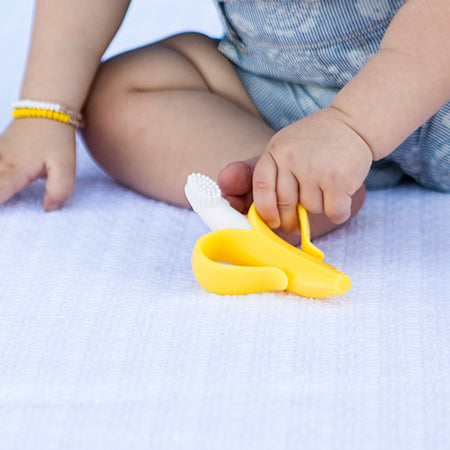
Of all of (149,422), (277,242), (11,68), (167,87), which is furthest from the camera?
(11,68)

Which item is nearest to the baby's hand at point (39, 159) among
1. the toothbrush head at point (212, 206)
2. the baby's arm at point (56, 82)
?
the baby's arm at point (56, 82)

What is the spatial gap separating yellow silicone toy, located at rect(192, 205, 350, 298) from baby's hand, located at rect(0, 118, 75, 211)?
0.69 ft

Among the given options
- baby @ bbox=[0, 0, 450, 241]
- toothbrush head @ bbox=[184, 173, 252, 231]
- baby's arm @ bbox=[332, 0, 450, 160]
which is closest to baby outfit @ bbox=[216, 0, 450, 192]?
baby @ bbox=[0, 0, 450, 241]

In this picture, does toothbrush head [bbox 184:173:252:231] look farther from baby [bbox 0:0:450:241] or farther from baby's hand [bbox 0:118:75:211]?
baby's hand [bbox 0:118:75:211]

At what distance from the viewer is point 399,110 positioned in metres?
0.49

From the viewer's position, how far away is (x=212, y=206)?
0.49m

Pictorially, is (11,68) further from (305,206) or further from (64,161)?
(305,206)

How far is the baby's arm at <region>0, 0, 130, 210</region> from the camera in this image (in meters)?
0.63

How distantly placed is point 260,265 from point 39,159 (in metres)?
0.26

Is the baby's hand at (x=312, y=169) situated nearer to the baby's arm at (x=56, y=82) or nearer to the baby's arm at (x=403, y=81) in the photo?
the baby's arm at (x=403, y=81)

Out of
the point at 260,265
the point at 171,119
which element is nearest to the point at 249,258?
the point at 260,265

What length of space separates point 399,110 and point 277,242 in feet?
0.42

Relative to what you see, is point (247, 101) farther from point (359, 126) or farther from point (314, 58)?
point (359, 126)

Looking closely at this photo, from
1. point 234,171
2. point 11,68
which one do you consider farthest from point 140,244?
point 11,68
